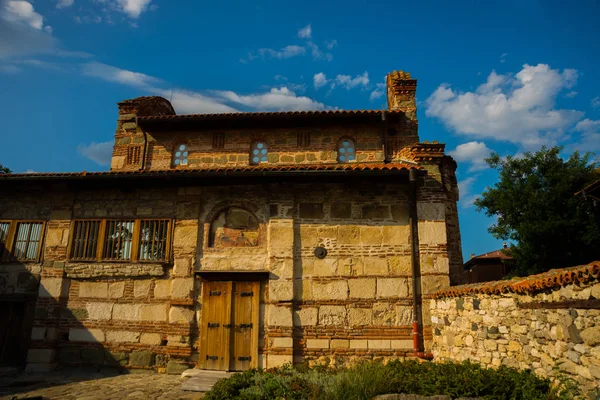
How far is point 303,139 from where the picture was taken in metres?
12.3

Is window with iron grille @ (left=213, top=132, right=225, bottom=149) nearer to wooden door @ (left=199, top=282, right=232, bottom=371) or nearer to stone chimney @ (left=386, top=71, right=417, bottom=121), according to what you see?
wooden door @ (left=199, top=282, right=232, bottom=371)

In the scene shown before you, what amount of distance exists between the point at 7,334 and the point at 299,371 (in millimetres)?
7484

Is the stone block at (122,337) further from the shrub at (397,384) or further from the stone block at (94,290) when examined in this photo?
the shrub at (397,384)

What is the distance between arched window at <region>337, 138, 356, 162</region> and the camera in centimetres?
1216

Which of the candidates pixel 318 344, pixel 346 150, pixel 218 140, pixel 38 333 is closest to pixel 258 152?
pixel 218 140

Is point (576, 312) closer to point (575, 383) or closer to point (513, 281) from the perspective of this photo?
point (575, 383)

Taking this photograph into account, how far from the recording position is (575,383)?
14.2 feet

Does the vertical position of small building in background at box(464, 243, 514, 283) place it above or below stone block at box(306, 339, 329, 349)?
above

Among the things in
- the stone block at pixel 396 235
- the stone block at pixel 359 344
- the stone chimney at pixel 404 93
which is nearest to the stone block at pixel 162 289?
the stone block at pixel 359 344

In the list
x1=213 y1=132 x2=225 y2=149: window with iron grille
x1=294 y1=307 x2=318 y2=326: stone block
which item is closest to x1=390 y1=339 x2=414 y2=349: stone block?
x1=294 y1=307 x2=318 y2=326: stone block

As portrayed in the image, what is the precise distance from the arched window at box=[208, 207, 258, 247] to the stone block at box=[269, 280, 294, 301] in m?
1.11

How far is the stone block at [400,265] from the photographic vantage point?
29.1ft

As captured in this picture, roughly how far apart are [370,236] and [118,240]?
6.22 meters

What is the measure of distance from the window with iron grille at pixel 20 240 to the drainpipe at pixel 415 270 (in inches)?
365
